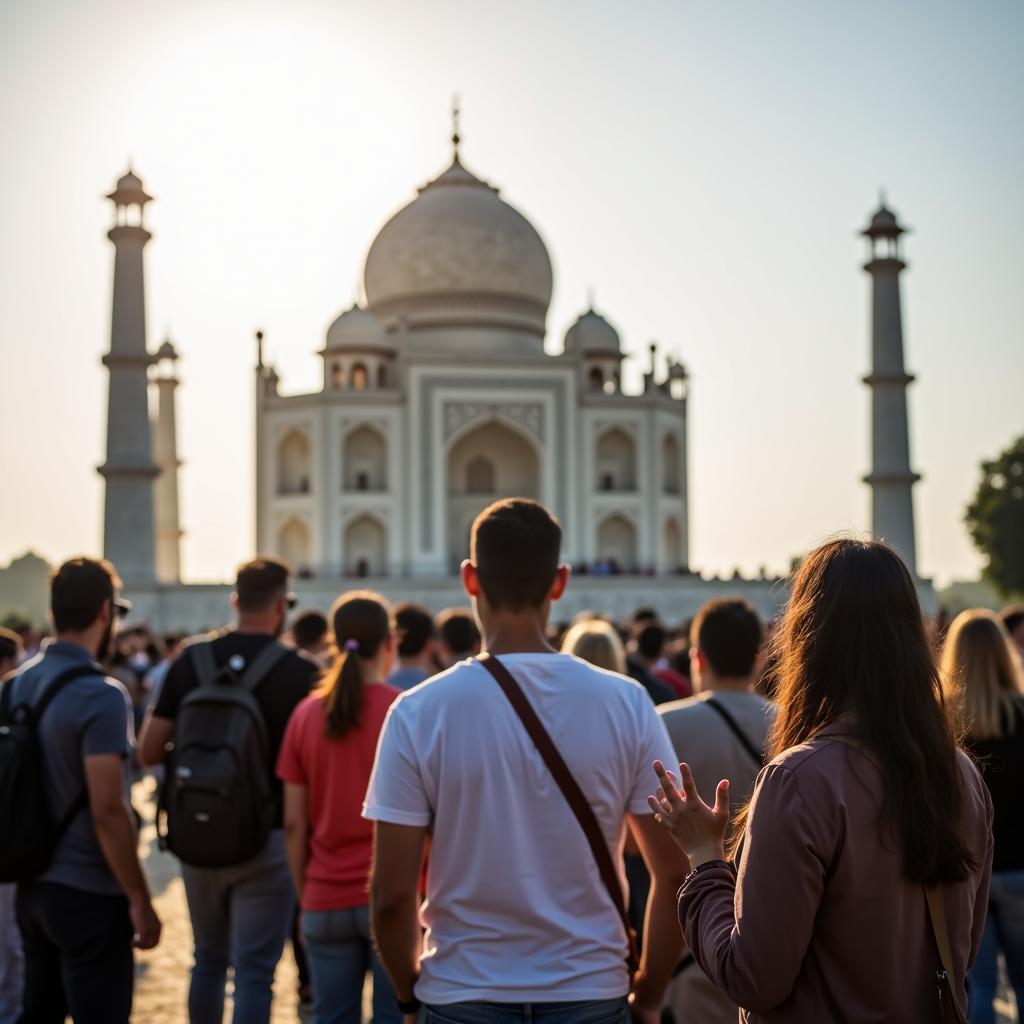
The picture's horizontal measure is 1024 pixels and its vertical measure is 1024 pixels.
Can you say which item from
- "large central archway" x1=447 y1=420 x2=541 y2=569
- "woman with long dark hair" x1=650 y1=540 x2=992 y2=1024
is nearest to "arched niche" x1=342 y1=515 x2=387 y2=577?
"large central archway" x1=447 y1=420 x2=541 y2=569

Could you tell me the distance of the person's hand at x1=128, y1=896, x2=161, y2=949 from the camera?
3691 mm

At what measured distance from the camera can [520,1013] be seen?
2.47m

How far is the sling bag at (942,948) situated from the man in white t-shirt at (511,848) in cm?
69

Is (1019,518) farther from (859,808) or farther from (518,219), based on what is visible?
(859,808)

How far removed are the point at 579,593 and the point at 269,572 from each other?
21166 mm

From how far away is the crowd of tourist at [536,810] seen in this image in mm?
2006

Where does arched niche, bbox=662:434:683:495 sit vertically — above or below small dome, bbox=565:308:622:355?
below

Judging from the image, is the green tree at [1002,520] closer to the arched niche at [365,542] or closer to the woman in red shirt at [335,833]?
the arched niche at [365,542]

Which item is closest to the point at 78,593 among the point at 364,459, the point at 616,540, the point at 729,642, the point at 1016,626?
the point at 729,642

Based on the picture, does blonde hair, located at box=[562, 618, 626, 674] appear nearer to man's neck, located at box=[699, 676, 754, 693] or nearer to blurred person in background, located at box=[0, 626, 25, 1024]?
man's neck, located at box=[699, 676, 754, 693]

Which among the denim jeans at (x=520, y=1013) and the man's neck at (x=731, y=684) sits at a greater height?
the man's neck at (x=731, y=684)

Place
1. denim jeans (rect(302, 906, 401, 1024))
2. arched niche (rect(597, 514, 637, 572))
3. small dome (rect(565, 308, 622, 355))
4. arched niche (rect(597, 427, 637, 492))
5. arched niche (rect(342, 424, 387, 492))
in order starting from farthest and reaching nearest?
small dome (rect(565, 308, 622, 355))
arched niche (rect(597, 427, 637, 492))
arched niche (rect(597, 514, 637, 572))
arched niche (rect(342, 424, 387, 492))
denim jeans (rect(302, 906, 401, 1024))

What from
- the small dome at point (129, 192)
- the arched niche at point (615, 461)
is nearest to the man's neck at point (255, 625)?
the small dome at point (129, 192)

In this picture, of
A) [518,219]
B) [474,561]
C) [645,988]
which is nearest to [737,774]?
[645,988]
